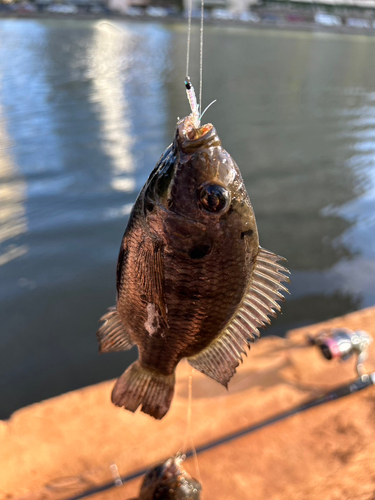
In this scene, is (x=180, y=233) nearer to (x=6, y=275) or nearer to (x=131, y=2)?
(x=6, y=275)

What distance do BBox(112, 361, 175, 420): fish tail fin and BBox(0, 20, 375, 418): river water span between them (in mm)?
2665

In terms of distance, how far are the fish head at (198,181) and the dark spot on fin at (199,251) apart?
0.09 metres

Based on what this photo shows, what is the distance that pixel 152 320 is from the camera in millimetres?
1608

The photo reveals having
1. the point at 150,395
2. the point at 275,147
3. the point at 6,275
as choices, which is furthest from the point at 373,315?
the point at 275,147

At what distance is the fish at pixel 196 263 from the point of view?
1377 mm

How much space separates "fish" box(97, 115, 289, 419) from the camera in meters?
1.38

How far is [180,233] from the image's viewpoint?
54.5 inches

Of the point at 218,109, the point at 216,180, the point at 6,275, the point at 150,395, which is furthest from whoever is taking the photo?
the point at 218,109

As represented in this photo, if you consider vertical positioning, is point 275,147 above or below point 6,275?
above

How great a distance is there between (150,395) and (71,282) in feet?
12.5

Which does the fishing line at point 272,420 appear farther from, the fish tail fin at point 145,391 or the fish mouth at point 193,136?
the fish mouth at point 193,136

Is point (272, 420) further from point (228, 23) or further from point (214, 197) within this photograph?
point (228, 23)

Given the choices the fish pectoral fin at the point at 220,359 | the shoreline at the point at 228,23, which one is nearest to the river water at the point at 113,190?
the fish pectoral fin at the point at 220,359

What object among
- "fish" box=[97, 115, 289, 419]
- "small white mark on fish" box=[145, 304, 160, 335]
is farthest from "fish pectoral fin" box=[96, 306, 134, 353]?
"small white mark on fish" box=[145, 304, 160, 335]
